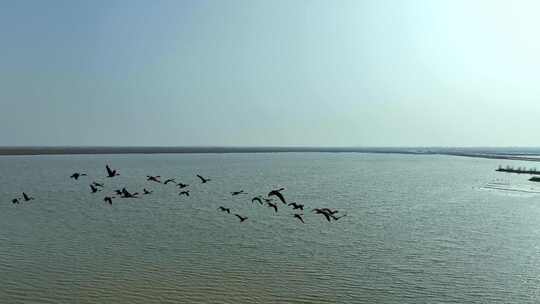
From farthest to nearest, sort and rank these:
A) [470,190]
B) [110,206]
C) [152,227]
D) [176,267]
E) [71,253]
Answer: [470,190] < [110,206] < [152,227] < [71,253] < [176,267]

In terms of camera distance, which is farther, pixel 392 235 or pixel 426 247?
pixel 392 235

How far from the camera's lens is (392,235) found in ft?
103

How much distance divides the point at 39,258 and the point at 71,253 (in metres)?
1.66

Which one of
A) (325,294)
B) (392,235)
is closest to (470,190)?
(392,235)

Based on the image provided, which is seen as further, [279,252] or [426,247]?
[426,247]

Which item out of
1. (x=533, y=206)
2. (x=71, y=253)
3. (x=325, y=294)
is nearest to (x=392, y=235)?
(x=325, y=294)

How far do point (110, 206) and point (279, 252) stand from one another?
24395 mm

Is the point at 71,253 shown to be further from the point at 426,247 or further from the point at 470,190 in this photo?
the point at 470,190

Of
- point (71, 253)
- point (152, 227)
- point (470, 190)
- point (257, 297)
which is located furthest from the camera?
point (470, 190)

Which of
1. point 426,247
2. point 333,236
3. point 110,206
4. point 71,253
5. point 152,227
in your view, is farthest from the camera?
point 110,206

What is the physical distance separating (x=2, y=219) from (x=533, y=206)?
4708cm

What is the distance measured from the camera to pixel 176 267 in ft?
73.7

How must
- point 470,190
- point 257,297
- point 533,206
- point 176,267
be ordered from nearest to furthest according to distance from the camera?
point 257,297 → point 176,267 → point 533,206 → point 470,190

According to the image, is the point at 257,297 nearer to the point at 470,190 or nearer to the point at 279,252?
the point at 279,252
